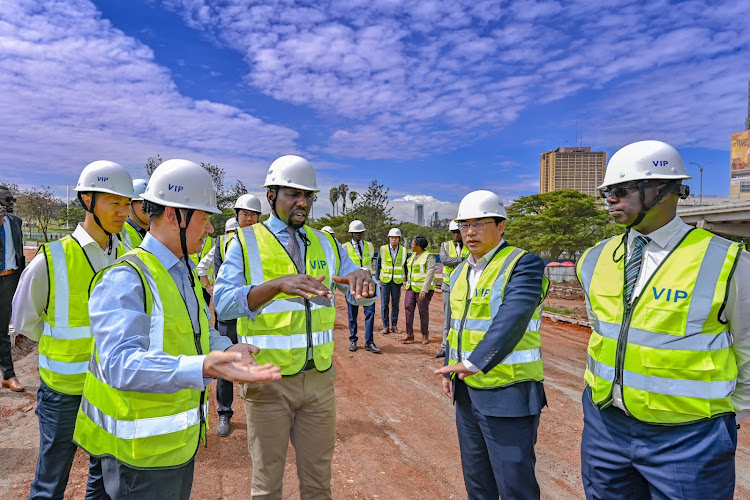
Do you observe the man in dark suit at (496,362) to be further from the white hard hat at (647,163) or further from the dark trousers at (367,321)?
the dark trousers at (367,321)

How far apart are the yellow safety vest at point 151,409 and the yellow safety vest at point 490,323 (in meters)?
1.61

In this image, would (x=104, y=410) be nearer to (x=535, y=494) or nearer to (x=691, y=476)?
(x=535, y=494)

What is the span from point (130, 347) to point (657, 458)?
2.36 m

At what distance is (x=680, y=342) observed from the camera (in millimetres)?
2059

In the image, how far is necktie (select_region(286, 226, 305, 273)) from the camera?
114 inches

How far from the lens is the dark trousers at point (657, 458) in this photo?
1.96 m

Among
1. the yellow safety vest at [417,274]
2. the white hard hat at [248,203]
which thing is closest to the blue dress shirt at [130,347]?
the white hard hat at [248,203]

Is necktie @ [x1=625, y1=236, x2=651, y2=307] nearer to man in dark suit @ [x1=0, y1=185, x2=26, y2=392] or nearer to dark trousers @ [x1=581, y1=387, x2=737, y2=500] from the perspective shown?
dark trousers @ [x1=581, y1=387, x2=737, y2=500]

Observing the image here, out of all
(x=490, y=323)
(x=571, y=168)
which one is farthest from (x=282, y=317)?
(x=571, y=168)

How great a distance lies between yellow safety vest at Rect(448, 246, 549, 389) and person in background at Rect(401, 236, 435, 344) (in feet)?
18.9

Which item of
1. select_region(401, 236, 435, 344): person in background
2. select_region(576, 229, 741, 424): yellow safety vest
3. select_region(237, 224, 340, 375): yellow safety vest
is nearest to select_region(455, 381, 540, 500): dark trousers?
select_region(576, 229, 741, 424): yellow safety vest

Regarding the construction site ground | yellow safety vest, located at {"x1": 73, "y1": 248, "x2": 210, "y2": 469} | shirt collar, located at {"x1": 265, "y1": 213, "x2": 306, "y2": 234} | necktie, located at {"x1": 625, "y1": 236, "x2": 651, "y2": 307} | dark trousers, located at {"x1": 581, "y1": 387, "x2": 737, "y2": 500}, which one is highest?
shirt collar, located at {"x1": 265, "y1": 213, "x2": 306, "y2": 234}

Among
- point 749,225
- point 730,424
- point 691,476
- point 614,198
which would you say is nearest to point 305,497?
point 691,476

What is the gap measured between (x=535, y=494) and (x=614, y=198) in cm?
174
